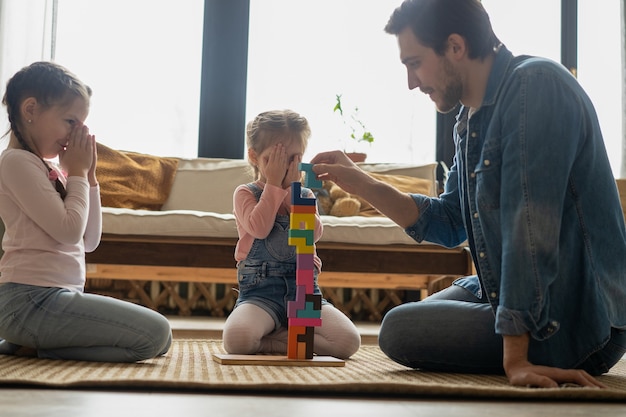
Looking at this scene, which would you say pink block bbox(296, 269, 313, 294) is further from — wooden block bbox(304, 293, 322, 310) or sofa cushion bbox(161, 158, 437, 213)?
sofa cushion bbox(161, 158, 437, 213)

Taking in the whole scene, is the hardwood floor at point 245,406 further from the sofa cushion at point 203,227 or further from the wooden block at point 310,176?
the sofa cushion at point 203,227

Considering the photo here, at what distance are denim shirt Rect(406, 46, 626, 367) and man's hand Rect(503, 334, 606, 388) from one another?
0.10 feet

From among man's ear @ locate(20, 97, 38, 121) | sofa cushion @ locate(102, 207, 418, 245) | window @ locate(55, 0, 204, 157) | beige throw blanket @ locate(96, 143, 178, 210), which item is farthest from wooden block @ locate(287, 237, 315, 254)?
window @ locate(55, 0, 204, 157)

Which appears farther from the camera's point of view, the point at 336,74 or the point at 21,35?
the point at 336,74

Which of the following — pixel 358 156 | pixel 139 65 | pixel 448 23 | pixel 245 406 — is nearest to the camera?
pixel 245 406

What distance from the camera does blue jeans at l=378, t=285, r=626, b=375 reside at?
145 cm

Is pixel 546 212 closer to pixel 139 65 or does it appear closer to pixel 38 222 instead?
pixel 38 222

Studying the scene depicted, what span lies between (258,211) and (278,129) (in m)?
0.20

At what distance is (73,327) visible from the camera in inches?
62.9

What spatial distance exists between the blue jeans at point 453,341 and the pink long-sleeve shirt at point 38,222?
0.67 metres

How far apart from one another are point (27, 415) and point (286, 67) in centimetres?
330

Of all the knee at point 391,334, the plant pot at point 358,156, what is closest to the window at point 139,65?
the plant pot at point 358,156

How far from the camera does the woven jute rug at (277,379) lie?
3.80ft

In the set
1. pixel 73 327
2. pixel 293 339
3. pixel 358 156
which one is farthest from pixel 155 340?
pixel 358 156
